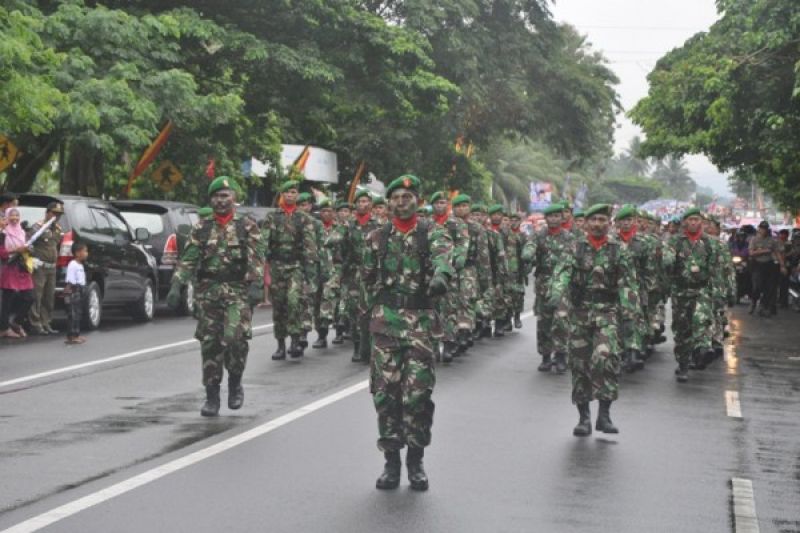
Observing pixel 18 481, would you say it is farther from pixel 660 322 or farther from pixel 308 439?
pixel 660 322

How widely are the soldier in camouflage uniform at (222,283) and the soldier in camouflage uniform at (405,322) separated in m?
2.77

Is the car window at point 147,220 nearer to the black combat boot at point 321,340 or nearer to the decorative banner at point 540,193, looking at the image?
the black combat boot at point 321,340

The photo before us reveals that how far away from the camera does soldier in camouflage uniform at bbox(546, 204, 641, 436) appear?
1091 cm

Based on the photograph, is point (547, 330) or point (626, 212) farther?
point (547, 330)

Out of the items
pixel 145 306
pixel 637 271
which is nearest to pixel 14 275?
pixel 145 306

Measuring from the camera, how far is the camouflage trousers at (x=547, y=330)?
1553 cm

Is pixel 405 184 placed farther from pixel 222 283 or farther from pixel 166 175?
pixel 166 175

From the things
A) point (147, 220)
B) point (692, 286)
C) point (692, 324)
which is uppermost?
point (147, 220)

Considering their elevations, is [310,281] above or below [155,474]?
above

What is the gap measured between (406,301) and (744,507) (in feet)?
7.40

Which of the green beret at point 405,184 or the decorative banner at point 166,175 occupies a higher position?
the decorative banner at point 166,175

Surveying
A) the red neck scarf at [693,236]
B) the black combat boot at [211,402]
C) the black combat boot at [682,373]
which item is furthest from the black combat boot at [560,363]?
the black combat boot at [211,402]

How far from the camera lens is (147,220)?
24.0m

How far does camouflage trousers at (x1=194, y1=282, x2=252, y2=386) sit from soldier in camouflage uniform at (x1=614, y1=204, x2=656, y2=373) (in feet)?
13.1
